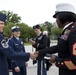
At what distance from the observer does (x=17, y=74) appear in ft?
19.1

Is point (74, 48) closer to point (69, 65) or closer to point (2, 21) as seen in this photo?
point (69, 65)

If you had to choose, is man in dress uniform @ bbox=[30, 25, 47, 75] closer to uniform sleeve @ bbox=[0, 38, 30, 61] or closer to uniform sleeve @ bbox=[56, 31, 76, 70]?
uniform sleeve @ bbox=[0, 38, 30, 61]

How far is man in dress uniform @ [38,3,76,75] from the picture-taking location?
306 centimetres

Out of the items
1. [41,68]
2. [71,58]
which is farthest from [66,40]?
[41,68]

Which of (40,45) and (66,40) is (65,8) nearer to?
(66,40)

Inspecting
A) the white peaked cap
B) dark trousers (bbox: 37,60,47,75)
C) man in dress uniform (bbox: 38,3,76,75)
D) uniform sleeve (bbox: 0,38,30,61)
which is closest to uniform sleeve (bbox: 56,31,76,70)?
man in dress uniform (bbox: 38,3,76,75)

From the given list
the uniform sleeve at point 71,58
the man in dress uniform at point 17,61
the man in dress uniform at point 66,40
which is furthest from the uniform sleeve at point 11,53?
the man in dress uniform at point 17,61

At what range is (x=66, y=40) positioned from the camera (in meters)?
3.16

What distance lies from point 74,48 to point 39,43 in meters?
3.57

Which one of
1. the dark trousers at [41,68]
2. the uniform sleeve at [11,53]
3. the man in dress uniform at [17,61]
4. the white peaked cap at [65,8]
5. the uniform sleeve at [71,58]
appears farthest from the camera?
the dark trousers at [41,68]

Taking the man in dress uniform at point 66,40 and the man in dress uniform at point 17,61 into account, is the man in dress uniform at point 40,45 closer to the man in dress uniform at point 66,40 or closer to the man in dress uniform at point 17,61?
the man in dress uniform at point 17,61

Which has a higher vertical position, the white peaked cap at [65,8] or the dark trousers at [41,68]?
the white peaked cap at [65,8]

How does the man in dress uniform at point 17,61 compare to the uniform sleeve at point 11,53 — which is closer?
the uniform sleeve at point 11,53

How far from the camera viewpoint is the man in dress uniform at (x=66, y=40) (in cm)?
306
